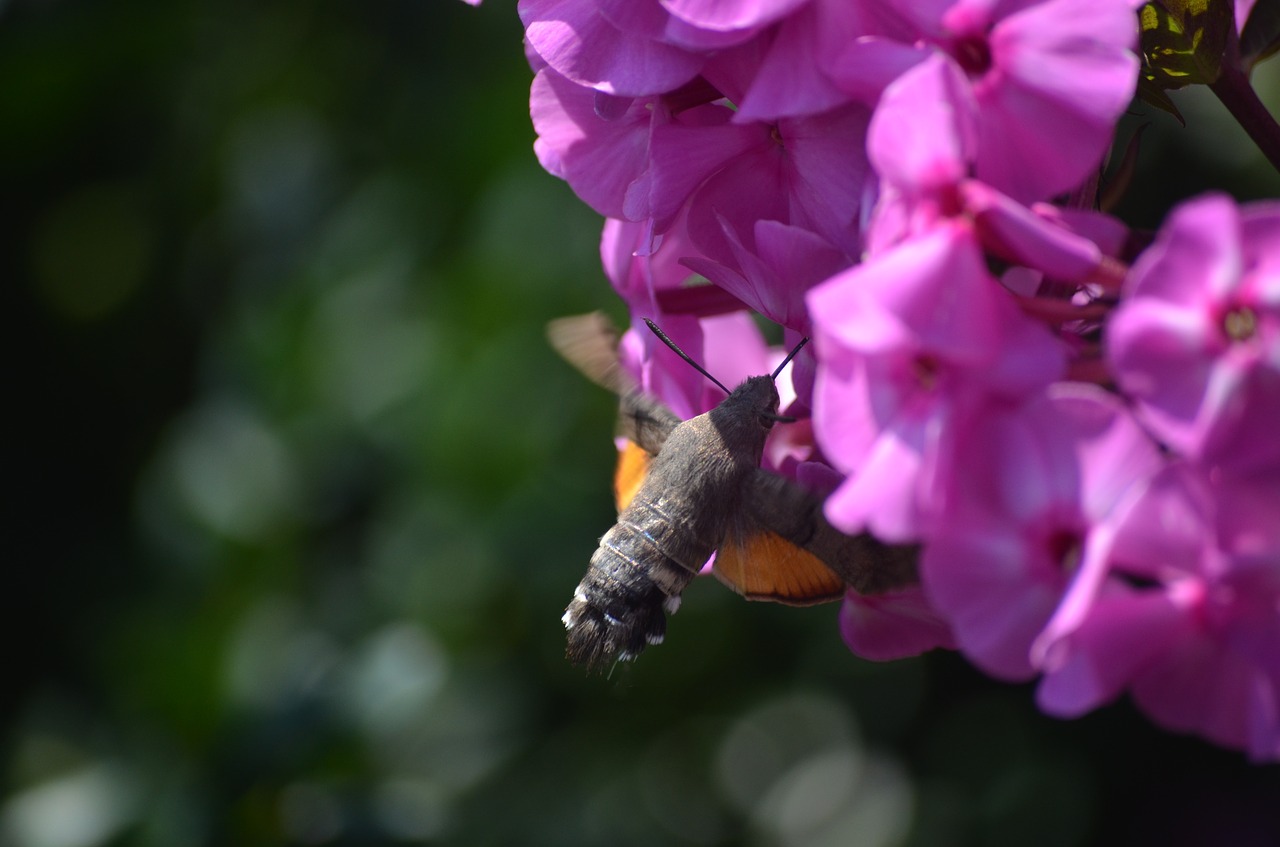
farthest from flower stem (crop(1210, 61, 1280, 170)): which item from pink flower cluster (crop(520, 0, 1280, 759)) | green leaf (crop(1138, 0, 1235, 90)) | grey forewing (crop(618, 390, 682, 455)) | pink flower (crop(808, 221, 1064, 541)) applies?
grey forewing (crop(618, 390, 682, 455))

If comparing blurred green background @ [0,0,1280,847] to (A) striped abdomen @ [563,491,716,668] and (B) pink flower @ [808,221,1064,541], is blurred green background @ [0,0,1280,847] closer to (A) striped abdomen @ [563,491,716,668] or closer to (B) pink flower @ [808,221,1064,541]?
(A) striped abdomen @ [563,491,716,668]

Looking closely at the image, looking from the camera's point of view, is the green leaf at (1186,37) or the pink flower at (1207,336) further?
the green leaf at (1186,37)

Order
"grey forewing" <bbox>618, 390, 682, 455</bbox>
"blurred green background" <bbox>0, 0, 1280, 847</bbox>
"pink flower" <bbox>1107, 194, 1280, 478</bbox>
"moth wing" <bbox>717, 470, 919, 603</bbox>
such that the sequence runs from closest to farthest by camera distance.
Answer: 1. "pink flower" <bbox>1107, 194, 1280, 478</bbox>
2. "moth wing" <bbox>717, 470, 919, 603</bbox>
3. "grey forewing" <bbox>618, 390, 682, 455</bbox>
4. "blurred green background" <bbox>0, 0, 1280, 847</bbox>

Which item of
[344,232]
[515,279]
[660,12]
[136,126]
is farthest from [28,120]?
[660,12]

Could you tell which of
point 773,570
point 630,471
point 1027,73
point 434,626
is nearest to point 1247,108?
point 1027,73

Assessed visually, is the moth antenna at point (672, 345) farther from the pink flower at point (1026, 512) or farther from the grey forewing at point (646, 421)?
the pink flower at point (1026, 512)

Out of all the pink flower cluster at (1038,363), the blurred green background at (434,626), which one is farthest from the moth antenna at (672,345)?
the blurred green background at (434,626)
